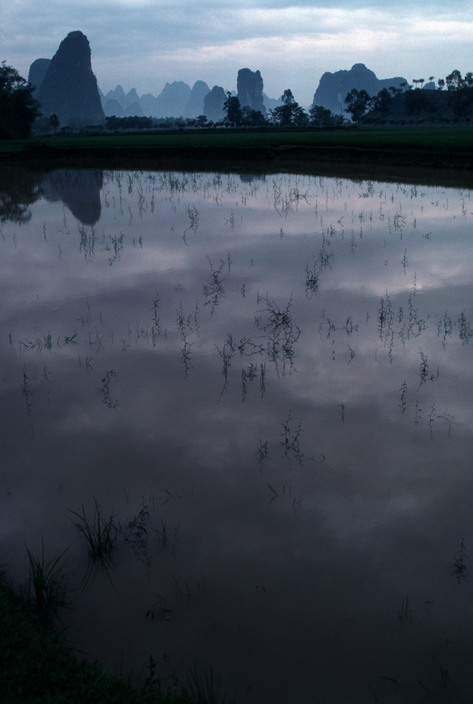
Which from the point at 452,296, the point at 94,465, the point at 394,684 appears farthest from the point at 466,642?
the point at 452,296

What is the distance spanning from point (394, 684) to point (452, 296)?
5535mm

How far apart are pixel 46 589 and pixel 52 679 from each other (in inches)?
25.8

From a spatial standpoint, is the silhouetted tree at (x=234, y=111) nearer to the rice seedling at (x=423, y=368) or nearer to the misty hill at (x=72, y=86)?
the rice seedling at (x=423, y=368)

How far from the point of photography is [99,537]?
311 cm

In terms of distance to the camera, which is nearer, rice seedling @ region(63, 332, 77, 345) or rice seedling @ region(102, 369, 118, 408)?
rice seedling @ region(102, 369, 118, 408)

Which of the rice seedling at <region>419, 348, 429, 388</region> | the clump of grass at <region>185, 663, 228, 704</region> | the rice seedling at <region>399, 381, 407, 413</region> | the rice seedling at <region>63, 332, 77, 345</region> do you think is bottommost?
the clump of grass at <region>185, 663, 228, 704</region>

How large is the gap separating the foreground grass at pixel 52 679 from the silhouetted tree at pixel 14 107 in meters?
Result: 41.7

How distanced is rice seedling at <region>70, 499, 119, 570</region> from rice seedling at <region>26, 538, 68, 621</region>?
7.3 inches

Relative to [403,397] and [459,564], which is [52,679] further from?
[403,397]

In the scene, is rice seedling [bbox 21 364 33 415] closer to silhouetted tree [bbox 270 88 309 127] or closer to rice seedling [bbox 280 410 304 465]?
rice seedling [bbox 280 410 304 465]

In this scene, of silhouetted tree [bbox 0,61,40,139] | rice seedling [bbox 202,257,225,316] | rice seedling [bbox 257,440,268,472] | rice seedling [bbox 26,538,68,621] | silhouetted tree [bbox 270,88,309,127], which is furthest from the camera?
silhouetted tree [bbox 270,88,309,127]

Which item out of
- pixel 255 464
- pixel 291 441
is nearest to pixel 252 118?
pixel 291 441

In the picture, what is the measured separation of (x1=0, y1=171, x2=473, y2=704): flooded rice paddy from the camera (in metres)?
2.60

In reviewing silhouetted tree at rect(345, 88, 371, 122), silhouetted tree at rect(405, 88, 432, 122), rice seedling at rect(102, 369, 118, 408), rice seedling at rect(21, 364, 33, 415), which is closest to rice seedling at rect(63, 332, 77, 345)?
rice seedling at rect(21, 364, 33, 415)
